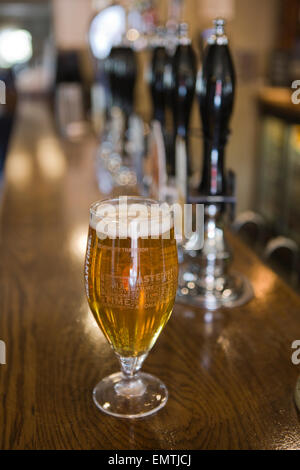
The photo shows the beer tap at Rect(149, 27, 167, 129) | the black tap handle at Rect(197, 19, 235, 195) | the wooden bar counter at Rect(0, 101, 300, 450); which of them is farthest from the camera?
the beer tap at Rect(149, 27, 167, 129)

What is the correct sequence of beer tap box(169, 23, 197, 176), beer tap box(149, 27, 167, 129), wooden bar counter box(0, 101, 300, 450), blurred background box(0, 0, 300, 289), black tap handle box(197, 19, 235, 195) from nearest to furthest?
wooden bar counter box(0, 101, 300, 450), black tap handle box(197, 19, 235, 195), beer tap box(169, 23, 197, 176), beer tap box(149, 27, 167, 129), blurred background box(0, 0, 300, 289)

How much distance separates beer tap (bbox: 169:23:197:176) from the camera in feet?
3.88

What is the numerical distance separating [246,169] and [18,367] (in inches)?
Answer: 180

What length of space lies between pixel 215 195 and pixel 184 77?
1.05 ft

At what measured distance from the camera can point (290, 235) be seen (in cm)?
438

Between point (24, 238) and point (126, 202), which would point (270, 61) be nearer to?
point (24, 238)

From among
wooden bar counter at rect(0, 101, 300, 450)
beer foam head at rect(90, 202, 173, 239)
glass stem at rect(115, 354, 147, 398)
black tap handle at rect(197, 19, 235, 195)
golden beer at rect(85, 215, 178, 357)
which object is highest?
black tap handle at rect(197, 19, 235, 195)

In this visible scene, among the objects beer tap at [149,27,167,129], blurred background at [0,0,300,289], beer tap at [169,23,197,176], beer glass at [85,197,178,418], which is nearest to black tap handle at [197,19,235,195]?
beer tap at [169,23,197,176]

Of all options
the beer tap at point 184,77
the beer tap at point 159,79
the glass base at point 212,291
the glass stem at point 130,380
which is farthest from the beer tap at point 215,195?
the beer tap at point 159,79

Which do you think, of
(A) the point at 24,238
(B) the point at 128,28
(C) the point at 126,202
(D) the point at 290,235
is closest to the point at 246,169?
(D) the point at 290,235

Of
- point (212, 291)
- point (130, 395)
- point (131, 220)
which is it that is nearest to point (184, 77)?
point (212, 291)

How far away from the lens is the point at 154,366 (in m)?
0.78

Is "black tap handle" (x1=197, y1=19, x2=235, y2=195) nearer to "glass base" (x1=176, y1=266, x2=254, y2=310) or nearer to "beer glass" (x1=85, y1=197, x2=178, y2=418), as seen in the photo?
"glass base" (x1=176, y1=266, x2=254, y2=310)

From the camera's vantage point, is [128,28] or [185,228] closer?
[185,228]
